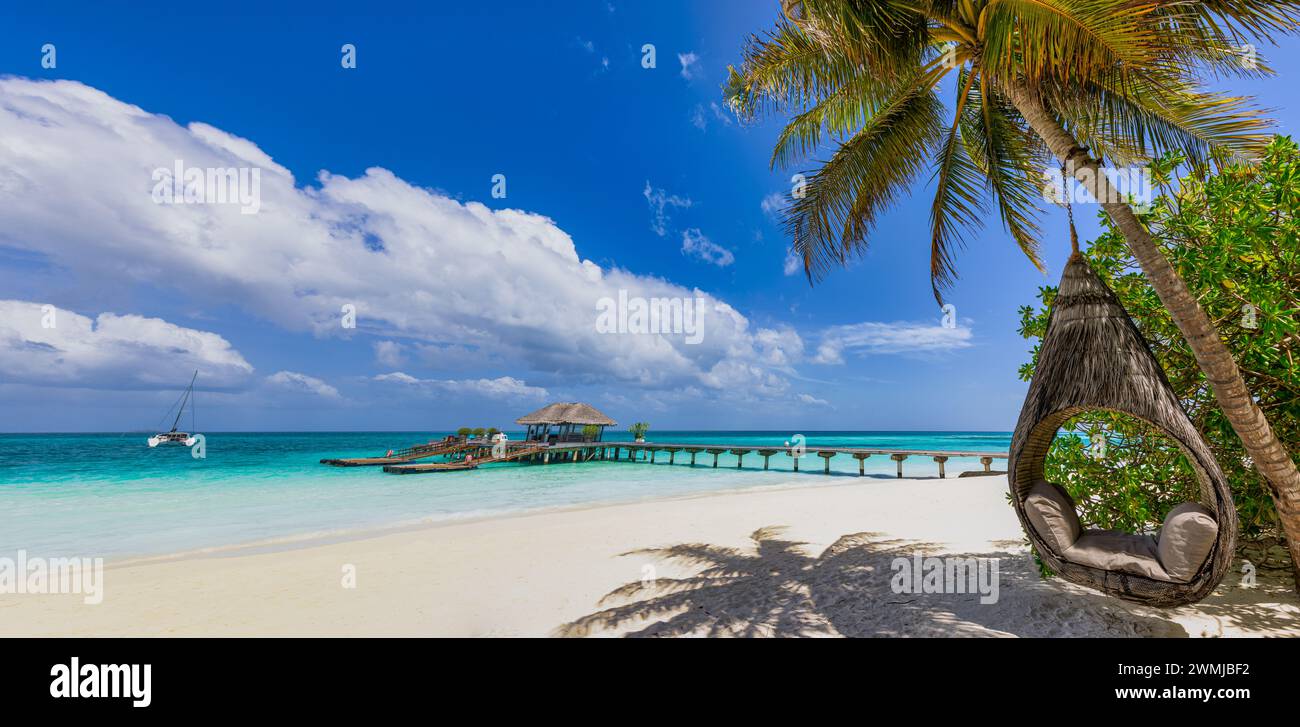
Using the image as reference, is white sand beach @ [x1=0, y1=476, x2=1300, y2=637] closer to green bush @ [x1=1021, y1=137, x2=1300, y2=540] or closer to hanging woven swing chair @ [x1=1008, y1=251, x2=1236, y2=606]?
hanging woven swing chair @ [x1=1008, y1=251, x2=1236, y2=606]

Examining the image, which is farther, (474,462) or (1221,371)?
(474,462)

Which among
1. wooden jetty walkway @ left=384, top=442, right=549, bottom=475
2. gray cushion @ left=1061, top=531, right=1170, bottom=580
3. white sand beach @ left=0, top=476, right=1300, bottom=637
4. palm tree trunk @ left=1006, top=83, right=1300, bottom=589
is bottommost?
wooden jetty walkway @ left=384, top=442, right=549, bottom=475

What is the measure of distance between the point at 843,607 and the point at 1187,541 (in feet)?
7.10

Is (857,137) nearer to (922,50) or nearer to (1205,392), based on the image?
(922,50)

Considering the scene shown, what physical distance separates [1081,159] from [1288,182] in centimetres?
107

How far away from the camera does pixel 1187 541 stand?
2816 mm

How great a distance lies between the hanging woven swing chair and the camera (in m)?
2.76

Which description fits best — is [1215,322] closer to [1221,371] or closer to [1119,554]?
[1221,371]

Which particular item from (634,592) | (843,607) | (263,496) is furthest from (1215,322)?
(263,496)

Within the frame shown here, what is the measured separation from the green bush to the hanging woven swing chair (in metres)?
0.42

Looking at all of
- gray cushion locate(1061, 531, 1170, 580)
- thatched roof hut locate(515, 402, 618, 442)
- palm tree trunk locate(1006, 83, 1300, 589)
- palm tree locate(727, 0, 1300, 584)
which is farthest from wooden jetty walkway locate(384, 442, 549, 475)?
palm tree trunk locate(1006, 83, 1300, 589)
